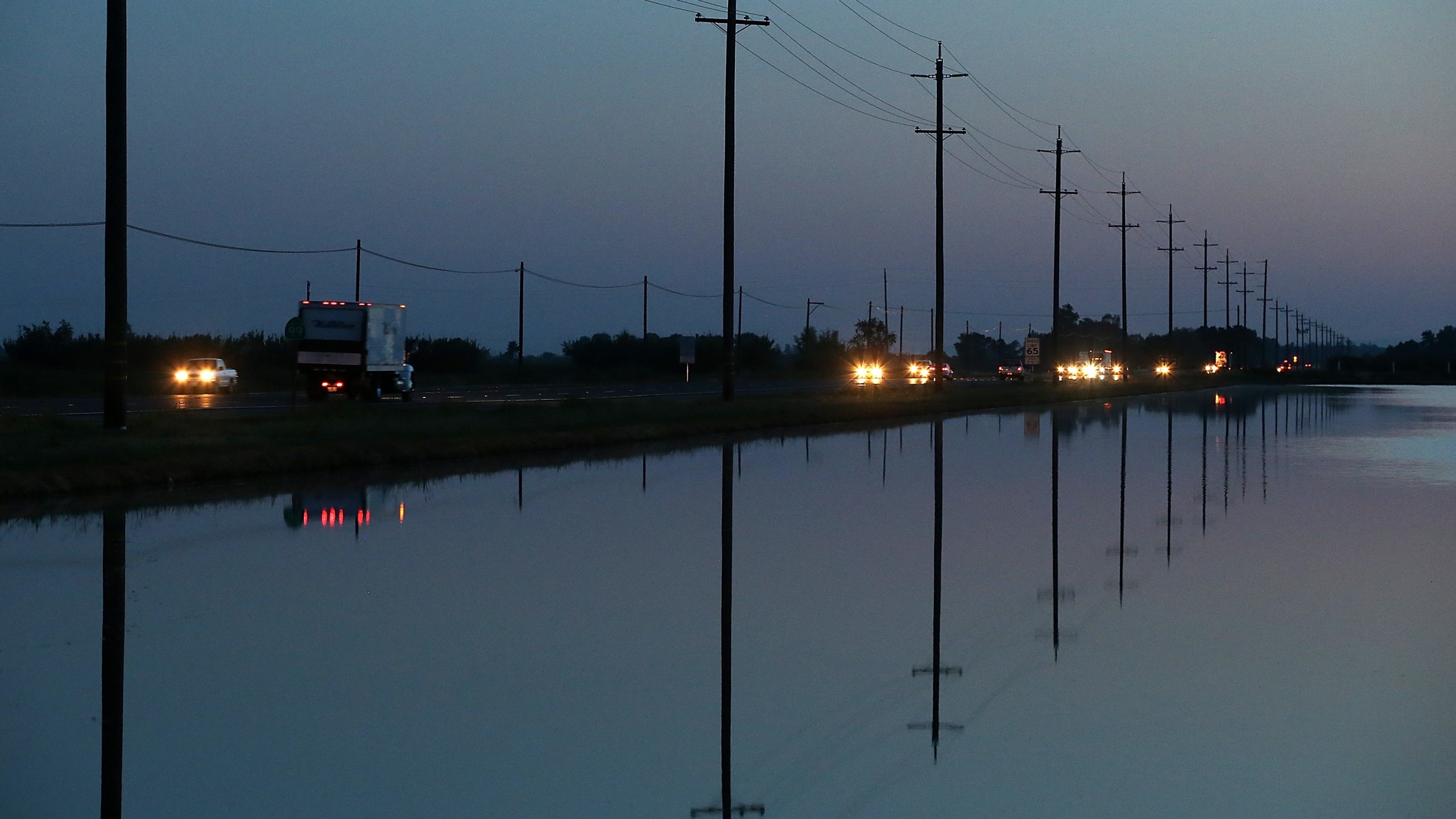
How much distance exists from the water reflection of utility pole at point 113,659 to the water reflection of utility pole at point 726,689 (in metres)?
2.60

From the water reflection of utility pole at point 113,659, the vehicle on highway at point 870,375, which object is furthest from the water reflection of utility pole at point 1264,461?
the vehicle on highway at point 870,375

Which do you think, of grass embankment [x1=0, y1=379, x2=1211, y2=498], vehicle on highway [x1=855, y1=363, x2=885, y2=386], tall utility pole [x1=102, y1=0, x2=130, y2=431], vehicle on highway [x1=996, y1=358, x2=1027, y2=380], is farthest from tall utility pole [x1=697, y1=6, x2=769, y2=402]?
vehicle on highway [x1=996, y1=358, x2=1027, y2=380]

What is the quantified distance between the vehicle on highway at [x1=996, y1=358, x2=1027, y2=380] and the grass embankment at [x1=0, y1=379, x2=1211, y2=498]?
6544cm

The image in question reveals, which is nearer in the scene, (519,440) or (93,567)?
(93,567)

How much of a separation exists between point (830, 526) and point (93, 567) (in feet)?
24.9

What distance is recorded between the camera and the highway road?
42000mm

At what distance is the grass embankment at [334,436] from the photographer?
2095 cm

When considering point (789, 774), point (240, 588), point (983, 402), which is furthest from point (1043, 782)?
point (983, 402)

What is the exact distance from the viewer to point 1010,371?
124 m

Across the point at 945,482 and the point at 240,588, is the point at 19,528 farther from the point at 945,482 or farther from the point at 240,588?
the point at 945,482

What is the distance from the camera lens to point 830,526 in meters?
16.8

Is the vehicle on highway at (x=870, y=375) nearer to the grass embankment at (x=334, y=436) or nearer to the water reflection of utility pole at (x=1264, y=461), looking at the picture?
the water reflection of utility pole at (x=1264, y=461)

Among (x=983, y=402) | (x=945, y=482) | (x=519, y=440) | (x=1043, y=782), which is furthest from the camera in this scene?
(x=983, y=402)

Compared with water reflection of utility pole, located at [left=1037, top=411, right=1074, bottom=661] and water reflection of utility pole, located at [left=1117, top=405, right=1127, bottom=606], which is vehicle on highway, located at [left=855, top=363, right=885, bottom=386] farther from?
water reflection of utility pole, located at [left=1037, top=411, right=1074, bottom=661]
